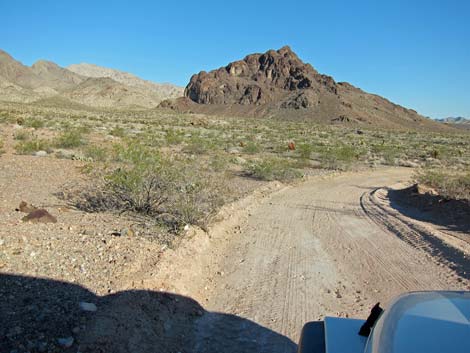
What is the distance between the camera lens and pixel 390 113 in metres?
137

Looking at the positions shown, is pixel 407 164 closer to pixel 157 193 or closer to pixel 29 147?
pixel 157 193

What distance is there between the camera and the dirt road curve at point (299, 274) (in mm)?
4953

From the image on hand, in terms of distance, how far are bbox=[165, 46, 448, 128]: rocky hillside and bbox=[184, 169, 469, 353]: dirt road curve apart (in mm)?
101254

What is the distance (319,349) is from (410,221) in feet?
27.0

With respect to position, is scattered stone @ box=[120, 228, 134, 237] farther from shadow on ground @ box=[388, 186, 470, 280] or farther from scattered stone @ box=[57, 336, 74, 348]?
shadow on ground @ box=[388, 186, 470, 280]

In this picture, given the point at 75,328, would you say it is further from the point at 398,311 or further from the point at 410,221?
the point at 410,221

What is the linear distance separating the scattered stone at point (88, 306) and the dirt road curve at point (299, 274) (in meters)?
1.26

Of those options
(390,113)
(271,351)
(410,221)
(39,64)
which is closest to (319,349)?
(271,351)

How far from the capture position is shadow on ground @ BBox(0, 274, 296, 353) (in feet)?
12.4

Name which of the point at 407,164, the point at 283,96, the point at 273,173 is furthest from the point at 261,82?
the point at 273,173

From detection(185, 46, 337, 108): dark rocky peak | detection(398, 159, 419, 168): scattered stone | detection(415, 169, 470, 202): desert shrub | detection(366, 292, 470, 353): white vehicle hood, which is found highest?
detection(185, 46, 337, 108): dark rocky peak

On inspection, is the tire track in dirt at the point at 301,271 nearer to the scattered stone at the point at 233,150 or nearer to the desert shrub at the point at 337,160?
the desert shrub at the point at 337,160

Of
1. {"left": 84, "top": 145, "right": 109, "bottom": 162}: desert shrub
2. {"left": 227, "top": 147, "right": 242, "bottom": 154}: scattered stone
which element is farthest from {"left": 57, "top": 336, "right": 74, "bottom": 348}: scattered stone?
{"left": 227, "top": 147, "right": 242, "bottom": 154}: scattered stone

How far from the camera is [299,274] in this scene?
6.52 meters
